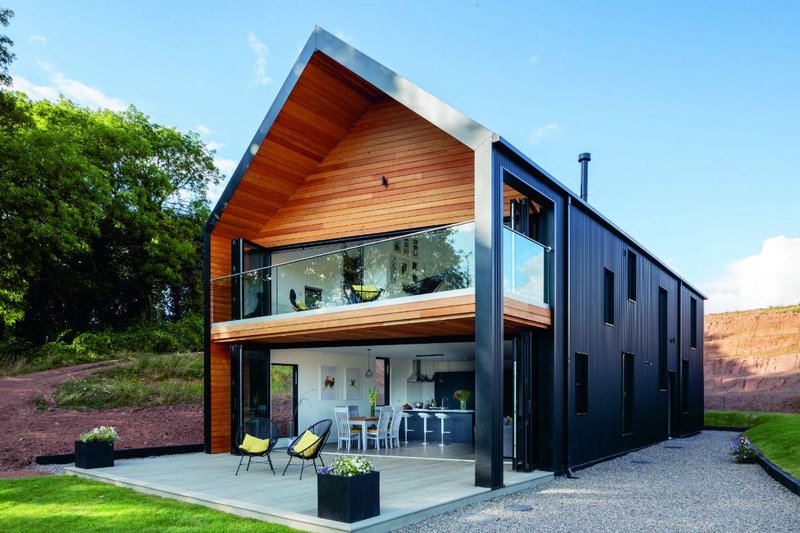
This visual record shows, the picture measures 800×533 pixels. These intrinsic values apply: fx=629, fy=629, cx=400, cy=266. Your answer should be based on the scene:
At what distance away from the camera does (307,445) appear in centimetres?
862

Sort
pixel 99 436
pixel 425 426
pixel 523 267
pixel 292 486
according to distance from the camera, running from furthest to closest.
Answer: pixel 425 426 → pixel 99 436 → pixel 523 267 → pixel 292 486

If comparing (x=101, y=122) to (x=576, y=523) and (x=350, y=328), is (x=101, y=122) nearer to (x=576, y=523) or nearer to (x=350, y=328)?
(x=350, y=328)

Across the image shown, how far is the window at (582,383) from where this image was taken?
10461 mm

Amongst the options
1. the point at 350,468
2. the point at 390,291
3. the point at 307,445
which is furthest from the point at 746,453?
the point at 350,468

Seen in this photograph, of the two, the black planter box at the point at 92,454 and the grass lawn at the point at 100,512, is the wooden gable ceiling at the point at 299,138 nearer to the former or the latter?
the black planter box at the point at 92,454

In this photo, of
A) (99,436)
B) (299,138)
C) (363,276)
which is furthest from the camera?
(299,138)

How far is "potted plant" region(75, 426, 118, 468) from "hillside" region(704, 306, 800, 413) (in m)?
26.1

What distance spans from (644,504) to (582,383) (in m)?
3.39

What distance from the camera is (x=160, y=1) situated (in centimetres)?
1742

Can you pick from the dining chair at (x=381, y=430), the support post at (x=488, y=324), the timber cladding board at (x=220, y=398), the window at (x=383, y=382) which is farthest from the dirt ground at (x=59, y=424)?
the support post at (x=488, y=324)

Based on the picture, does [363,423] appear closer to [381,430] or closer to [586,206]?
[381,430]

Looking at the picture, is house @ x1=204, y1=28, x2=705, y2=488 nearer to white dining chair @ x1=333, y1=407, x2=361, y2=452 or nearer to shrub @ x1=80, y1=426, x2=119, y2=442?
white dining chair @ x1=333, y1=407, x2=361, y2=452

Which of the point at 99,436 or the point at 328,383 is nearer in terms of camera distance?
the point at 99,436

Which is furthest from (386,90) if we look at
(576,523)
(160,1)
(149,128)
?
(149,128)
